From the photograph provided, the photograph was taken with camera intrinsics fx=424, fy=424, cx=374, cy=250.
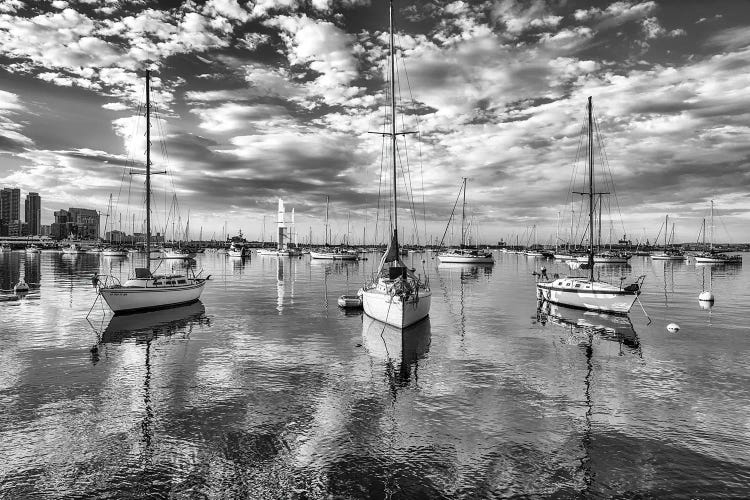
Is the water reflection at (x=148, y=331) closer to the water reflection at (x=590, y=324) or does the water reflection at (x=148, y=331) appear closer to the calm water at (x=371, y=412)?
the calm water at (x=371, y=412)

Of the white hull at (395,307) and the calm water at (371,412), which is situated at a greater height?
the white hull at (395,307)

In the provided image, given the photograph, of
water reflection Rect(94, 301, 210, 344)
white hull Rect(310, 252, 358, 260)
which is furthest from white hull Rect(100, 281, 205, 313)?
white hull Rect(310, 252, 358, 260)

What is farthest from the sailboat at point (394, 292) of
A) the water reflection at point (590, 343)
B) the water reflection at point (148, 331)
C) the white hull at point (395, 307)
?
the water reflection at point (148, 331)

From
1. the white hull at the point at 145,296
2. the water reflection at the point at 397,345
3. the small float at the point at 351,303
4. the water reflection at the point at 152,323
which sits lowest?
the water reflection at the point at 152,323

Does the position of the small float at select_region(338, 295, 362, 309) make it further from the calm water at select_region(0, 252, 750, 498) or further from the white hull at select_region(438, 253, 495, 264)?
the white hull at select_region(438, 253, 495, 264)

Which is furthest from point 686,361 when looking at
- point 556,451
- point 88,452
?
point 88,452

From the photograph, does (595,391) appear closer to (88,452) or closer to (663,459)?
(663,459)

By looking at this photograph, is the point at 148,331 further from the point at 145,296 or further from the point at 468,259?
the point at 468,259

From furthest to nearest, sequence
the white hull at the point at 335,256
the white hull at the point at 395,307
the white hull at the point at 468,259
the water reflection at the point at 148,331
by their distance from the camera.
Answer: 1. the white hull at the point at 335,256
2. the white hull at the point at 468,259
3. the white hull at the point at 395,307
4. the water reflection at the point at 148,331

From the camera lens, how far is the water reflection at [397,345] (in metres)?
20.1

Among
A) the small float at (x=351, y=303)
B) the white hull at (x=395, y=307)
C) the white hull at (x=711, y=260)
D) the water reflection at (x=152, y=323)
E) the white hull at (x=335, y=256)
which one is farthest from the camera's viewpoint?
the white hull at (x=335, y=256)

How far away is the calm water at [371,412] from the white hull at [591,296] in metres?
6.32

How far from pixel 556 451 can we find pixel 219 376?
1428cm

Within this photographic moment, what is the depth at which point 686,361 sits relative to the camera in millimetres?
22391
